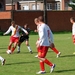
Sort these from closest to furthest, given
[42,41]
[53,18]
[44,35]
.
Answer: [44,35] < [42,41] < [53,18]

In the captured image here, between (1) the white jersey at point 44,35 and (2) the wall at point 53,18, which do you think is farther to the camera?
(2) the wall at point 53,18

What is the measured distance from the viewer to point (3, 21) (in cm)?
5656

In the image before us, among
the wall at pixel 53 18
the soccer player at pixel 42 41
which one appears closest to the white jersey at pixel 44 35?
the soccer player at pixel 42 41

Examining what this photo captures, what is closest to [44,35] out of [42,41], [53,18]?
[42,41]

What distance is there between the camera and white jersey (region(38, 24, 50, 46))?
44.3ft

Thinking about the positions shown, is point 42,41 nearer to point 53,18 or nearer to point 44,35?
point 44,35

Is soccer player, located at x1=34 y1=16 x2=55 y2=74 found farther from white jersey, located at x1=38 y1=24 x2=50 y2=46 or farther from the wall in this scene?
the wall

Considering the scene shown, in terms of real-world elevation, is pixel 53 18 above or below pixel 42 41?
below

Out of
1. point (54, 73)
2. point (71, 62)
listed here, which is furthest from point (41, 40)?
point (71, 62)

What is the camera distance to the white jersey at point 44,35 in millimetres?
13516

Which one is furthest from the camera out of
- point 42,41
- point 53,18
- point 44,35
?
point 53,18

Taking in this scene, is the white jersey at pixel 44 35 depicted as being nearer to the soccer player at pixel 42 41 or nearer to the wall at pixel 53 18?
the soccer player at pixel 42 41

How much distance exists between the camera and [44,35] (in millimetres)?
13586

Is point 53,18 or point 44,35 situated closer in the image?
point 44,35
